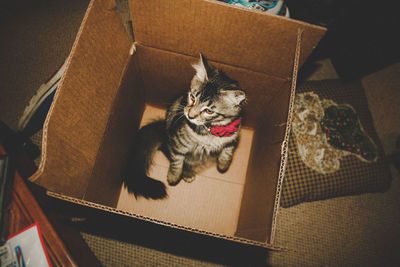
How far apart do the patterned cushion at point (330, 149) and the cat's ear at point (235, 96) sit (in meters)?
0.58

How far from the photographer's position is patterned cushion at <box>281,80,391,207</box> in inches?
41.8

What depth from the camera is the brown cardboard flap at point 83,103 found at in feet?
1.74

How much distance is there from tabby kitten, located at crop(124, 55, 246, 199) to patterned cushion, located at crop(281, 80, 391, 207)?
40 centimetres

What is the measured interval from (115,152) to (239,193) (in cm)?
71

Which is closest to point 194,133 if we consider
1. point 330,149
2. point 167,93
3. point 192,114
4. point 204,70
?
point 192,114

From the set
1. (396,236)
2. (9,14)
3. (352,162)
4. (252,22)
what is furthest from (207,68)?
(9,14)

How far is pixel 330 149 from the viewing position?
1.11m

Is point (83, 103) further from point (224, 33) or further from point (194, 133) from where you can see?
point (224, 33)

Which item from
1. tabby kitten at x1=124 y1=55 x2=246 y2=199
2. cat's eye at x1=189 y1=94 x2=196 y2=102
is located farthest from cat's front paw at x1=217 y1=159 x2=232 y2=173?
cat's eye at x1=189 y1=94 x2=196 y2=102

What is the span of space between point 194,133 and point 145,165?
32 cm

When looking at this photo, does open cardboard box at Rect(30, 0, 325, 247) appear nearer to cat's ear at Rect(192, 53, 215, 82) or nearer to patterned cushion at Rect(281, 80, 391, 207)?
cat's ear at Rect(192, 53, 215, 82)

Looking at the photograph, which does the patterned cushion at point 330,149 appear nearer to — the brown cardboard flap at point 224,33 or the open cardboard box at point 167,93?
the open cardboard box at point 167,93

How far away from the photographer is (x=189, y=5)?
2.18 feet

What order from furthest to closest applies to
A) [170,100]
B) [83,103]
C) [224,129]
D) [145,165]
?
[170,100] < [145,165] < [224,129] < [83,103]
